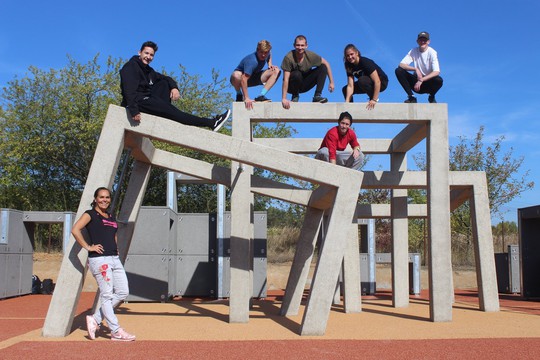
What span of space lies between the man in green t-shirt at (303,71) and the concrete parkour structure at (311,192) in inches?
22.5

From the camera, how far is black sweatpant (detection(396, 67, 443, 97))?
1030 cm

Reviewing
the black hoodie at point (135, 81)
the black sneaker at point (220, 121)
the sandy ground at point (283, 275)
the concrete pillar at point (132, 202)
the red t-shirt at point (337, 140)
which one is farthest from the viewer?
the sandy ground at point (283, 275)

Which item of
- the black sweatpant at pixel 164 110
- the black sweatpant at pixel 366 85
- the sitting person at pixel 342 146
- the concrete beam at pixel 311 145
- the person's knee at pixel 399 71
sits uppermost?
the person's knee at pixel 399 71

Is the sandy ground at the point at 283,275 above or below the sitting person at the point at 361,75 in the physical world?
below

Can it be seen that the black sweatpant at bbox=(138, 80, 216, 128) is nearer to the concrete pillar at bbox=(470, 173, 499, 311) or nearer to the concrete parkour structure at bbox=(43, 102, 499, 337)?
the concrete parkour structure at bbox=(43, 102, 499, 337)

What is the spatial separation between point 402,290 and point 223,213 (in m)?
4.98

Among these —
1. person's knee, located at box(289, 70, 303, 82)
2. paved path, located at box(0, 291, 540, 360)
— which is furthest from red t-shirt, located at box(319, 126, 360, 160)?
paved path, located at box(0, 291, 540, 360)

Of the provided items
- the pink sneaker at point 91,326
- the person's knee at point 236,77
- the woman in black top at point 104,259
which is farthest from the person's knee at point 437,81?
the pink sneaker at point 91,326

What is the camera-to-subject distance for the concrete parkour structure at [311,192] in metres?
8.13

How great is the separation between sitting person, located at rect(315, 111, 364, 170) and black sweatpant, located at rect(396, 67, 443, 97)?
145cm

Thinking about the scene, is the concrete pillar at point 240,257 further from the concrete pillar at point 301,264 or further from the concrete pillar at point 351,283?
the concrete pillar at point 351,283

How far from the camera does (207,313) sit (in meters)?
10.9

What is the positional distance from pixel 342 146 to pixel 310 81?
4.55ft

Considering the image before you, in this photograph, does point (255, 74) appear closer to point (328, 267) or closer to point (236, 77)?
point (236, 77)
